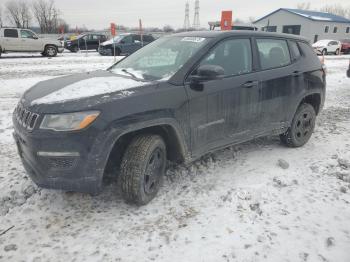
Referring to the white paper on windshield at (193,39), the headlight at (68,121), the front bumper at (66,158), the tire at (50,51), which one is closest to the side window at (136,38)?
the tire at (50,51)

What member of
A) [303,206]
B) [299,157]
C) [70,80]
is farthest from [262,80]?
[70,80]

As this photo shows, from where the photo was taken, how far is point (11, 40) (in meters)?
17.7

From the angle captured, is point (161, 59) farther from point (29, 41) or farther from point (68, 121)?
point (29, 41)

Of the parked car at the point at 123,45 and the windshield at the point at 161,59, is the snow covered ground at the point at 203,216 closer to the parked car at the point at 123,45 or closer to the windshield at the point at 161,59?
the windshield at the point at 161,59

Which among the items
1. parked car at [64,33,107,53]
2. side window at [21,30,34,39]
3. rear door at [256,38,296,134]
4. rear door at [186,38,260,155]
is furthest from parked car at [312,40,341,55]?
rear door at [186,38,260,155]

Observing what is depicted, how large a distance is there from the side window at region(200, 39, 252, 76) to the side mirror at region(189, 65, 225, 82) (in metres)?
0.23

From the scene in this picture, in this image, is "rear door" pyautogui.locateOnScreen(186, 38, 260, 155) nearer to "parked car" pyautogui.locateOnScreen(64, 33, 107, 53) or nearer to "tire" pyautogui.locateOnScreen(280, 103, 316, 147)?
"tire" pyautogui.locateOnScreen(280, 103, 316, 147)

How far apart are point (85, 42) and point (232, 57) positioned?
71.8 ft

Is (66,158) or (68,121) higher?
(68,121)

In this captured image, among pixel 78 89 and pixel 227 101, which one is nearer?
pixel 78 89

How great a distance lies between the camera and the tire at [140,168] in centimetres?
288

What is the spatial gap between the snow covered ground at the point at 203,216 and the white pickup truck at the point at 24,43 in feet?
52.6

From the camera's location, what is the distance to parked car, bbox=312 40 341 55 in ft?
84.4

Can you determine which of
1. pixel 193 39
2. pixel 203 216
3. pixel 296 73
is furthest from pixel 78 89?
pixel 296 73
